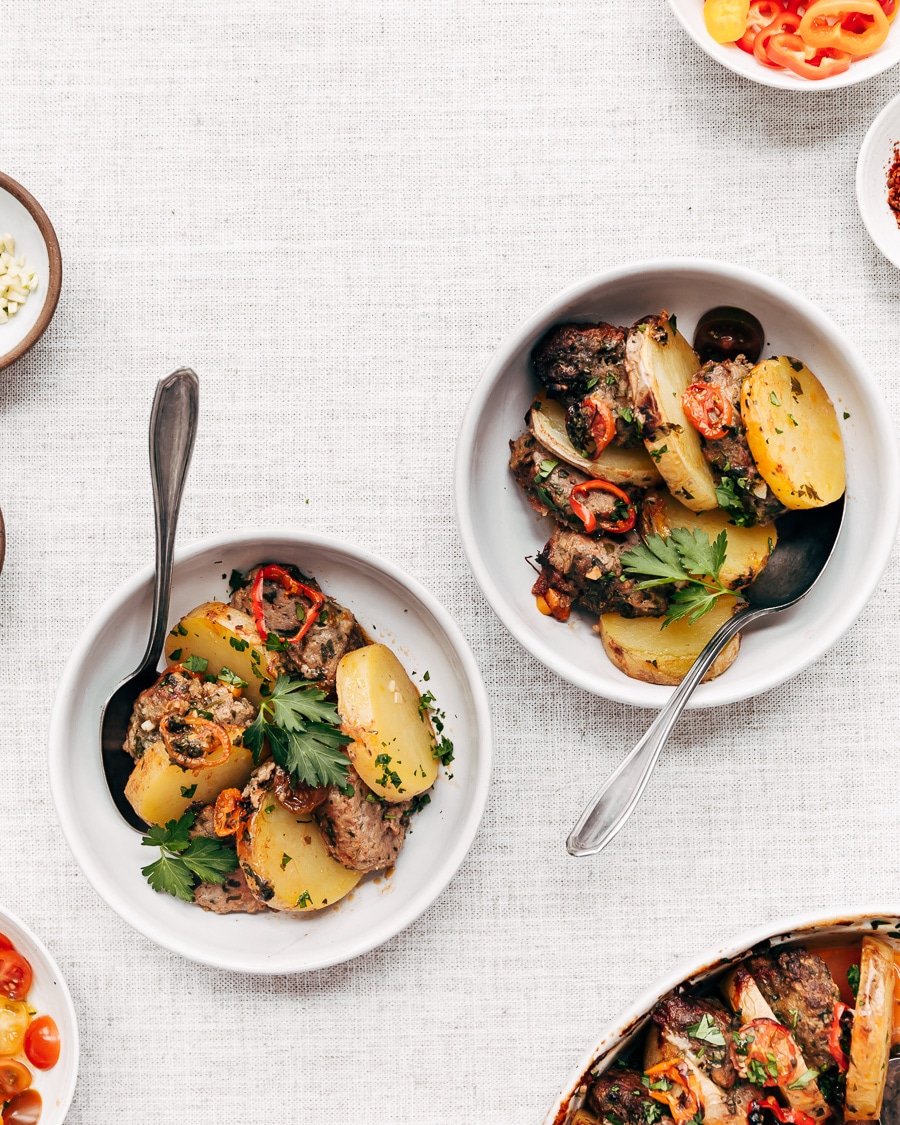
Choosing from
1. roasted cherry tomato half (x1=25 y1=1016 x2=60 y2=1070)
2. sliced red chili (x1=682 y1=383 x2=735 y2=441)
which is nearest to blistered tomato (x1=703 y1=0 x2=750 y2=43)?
sliced red chili (x1=682 y1=383 x2=735 y2=441)

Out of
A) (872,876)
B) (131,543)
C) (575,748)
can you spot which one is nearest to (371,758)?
(575,748)

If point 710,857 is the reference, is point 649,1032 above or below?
below

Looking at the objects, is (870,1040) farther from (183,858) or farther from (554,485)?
(183,858)

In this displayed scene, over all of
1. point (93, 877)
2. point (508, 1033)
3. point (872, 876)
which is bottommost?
point (508, 1033)

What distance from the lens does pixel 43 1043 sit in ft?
7.73

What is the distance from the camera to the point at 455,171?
235cm

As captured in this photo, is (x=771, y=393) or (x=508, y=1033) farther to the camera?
(x=508, y=1033)

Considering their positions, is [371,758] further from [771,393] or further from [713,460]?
[771,393]

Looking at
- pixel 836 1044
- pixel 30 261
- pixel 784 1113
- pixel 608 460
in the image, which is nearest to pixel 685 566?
Result: pixel 608 460

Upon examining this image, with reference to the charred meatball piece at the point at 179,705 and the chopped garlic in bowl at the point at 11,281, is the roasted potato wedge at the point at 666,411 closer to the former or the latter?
the charred meatball piece at the point at 179,705

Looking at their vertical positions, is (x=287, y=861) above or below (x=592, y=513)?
below

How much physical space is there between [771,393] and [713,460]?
0.17 meters

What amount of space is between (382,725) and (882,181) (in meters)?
1.59

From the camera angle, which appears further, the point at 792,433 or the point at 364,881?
the point at 364,881
